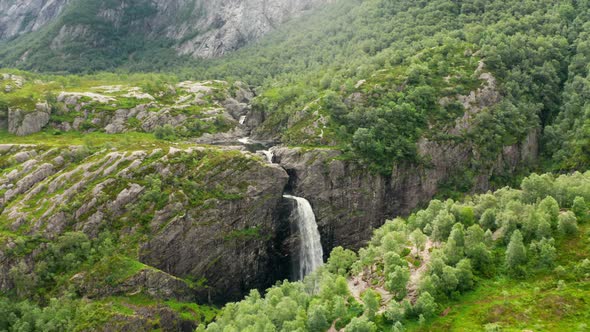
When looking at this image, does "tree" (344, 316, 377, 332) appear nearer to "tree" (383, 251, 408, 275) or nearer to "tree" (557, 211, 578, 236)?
"tree" (383, 251, 408, 275)

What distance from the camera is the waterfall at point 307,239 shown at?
102m

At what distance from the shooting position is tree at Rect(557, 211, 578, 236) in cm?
6544

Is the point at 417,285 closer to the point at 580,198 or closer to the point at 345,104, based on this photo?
the point at 580,198

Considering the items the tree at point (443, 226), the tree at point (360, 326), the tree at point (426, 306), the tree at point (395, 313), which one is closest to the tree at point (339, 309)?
the tree at point (360, 326)

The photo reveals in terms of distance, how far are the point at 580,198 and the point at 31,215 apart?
10518 centimetres

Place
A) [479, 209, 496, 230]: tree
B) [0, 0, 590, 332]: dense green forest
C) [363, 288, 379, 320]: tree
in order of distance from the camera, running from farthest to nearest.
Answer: [479, 209, 496, 230]: tree, [0, 0, 590, 332]: dense green forest, [363, 288, 379, 320]: tree

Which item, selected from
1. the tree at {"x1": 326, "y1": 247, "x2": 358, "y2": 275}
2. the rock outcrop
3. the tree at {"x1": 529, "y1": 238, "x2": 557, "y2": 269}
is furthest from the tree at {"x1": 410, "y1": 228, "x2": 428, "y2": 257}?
the rock outcrop

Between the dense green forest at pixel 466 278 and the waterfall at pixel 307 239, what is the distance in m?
24.3

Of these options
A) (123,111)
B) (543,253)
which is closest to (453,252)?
(543,253)

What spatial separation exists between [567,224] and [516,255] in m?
10.9

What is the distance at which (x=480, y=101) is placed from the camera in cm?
13038

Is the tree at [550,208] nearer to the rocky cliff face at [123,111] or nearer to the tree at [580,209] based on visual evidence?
the tree at [580,209]

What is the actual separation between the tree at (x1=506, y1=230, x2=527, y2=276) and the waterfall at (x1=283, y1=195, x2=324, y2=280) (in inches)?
1867

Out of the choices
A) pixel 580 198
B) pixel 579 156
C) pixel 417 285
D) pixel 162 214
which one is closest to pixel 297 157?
pixel 162 214
